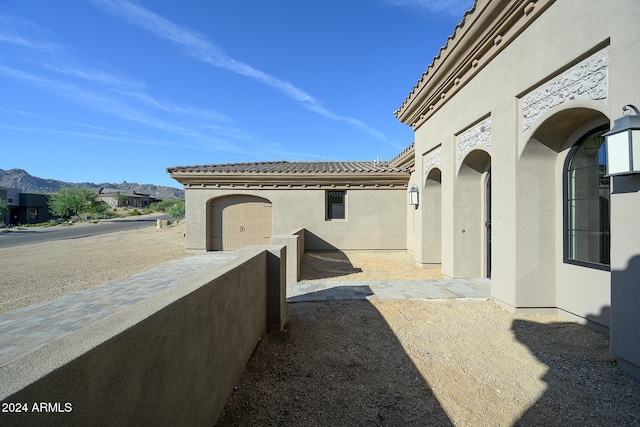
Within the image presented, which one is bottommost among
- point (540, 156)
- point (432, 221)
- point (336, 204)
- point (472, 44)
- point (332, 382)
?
point (332, 382)

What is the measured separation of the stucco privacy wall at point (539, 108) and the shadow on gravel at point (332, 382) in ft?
9.52

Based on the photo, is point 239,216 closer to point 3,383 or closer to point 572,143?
point 572,143

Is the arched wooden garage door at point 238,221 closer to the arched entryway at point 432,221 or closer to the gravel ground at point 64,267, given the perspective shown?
the gravel ground at point 64,267

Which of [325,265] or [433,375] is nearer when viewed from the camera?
[433,375]

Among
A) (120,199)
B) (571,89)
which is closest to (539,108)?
(571,89)

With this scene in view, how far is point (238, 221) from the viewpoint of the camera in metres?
13.2

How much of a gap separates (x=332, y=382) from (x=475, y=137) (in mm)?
5717

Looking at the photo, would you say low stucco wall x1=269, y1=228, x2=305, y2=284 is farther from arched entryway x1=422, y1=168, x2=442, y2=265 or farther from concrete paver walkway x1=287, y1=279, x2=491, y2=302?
arched entryway x1=422, y1=168, x2=442, y2=265

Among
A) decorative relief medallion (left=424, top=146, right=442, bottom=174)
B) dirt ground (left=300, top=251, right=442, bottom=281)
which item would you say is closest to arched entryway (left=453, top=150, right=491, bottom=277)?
dirt ground (left=300, top=251, right=442, bottom=281)

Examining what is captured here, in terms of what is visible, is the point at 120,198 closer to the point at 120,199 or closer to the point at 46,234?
the point at 120,199

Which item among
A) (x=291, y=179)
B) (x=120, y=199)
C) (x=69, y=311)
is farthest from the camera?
(x=120, y=199)

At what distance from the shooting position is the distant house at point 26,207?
145ft

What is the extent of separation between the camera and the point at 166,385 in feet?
5.75

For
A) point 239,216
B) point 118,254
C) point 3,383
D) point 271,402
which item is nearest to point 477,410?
point 271,402
